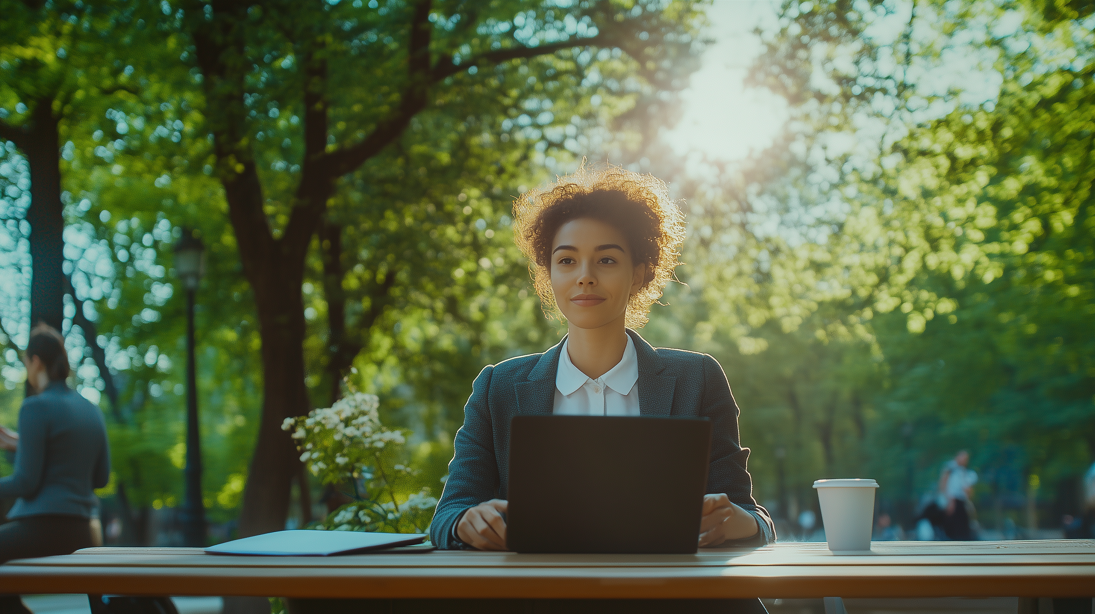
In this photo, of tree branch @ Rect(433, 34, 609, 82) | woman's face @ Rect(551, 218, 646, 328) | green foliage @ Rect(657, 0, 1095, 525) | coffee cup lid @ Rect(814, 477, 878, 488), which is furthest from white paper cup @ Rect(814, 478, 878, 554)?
green foliage @ Rect(657, 0, 1095, 525)

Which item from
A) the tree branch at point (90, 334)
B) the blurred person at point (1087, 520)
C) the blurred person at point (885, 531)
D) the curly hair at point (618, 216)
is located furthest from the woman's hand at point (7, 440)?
the blurred person at point (885, 531)

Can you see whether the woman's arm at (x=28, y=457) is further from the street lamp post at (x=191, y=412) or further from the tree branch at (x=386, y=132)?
the street lamp post at (x=191, y=412)

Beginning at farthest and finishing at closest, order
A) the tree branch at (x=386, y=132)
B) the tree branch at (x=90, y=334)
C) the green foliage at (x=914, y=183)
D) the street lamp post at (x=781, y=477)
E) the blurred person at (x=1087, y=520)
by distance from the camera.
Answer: the street lamp post at (x=781, y=477)
the tree branch at (x=90, y=334)
the blurred person at (x=1087, y=520)
the green foliage at (x=914, y=183)
the tree branch at (x=386, y=132)

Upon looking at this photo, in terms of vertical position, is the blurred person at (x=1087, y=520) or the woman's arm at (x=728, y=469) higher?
the woman's arm at (x=728, y=469)

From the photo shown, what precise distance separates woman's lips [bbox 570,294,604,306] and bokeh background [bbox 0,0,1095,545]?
293cm

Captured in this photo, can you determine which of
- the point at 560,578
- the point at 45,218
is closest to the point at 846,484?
the point at 560,578

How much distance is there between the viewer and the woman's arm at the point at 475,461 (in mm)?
2199

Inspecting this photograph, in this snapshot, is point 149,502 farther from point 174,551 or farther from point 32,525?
point 174,551

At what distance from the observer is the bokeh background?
761cm

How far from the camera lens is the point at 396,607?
5.76ft

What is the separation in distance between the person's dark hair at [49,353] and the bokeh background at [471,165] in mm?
1660

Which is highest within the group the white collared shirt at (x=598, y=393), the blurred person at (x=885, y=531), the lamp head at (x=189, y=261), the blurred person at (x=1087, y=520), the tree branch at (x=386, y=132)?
the tree branch at (x=386, y=132)

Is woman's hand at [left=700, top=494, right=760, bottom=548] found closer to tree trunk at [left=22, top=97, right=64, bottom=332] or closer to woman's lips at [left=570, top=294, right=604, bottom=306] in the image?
woman's lips at [left=570, top=294, right=604, bottom=306]

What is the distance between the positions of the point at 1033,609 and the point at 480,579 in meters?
1.50
